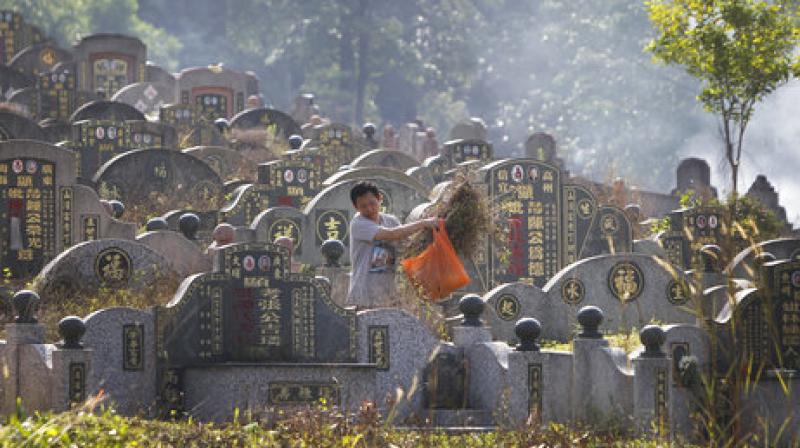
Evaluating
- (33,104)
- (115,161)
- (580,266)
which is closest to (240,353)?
(580,266)

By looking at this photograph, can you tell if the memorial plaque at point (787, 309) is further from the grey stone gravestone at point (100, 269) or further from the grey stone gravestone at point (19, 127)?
the grey stone gravestone at point (19, 127)

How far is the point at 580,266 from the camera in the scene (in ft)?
66.4

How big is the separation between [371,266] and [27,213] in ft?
19.2

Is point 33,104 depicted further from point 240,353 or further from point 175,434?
point 175,434

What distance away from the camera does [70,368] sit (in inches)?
578

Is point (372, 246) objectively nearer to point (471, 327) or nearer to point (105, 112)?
point (471, 327)

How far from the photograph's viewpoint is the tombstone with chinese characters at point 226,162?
28.6 m

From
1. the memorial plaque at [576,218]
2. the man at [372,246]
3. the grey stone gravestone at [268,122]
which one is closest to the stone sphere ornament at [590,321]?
the man at [372,246]

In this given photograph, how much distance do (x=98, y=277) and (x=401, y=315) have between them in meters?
3.30

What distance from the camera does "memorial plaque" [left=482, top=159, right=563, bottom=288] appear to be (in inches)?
912

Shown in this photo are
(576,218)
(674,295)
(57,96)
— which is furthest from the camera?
(57,96)

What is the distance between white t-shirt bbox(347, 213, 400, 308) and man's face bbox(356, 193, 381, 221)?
6 cm

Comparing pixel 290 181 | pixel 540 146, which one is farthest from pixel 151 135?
pixel 540 146

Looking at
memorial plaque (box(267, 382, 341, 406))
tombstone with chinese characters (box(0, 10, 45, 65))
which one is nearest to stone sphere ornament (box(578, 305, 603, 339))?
memorial plaque (box(267, 382, 341, 406))
